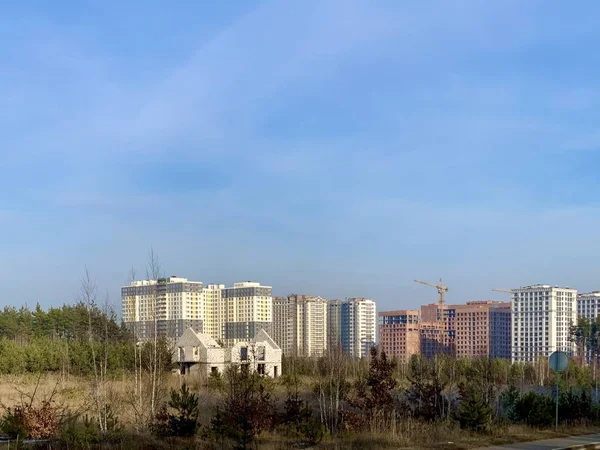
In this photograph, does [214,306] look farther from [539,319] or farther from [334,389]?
[334,389]

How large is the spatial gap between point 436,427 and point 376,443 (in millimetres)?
3790

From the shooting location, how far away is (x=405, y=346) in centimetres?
11588

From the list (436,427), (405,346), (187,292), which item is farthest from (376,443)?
(405,346)

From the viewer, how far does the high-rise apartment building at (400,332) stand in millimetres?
116012

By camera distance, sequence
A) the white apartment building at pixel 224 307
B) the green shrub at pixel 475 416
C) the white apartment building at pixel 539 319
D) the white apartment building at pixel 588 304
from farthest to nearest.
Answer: the white apartment building at pixel 588 304 < the white apartment building at pixel 539 319 < the white apartment building at pixel 224 307 < the green shrub at pixel 475 416

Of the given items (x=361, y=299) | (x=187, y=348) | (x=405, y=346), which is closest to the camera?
(x=187, y=348)

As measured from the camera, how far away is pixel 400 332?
11750cm

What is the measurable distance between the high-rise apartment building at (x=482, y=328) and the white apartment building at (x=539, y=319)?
2.89m

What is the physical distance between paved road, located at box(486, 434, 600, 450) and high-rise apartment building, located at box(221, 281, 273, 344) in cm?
8591

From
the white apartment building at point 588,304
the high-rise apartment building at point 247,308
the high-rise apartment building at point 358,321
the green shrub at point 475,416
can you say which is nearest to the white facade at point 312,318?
the high-rise apartment building at point 247,308

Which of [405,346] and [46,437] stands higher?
[46,437]

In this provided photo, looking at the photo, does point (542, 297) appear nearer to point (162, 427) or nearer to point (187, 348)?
point (187, 348)

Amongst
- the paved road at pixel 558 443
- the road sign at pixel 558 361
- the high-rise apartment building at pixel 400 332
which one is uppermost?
the road sign at pixel 558 361

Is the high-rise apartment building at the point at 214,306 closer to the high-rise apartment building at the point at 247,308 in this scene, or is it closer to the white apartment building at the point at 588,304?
the high-rise apartment building at the point at 247,308
